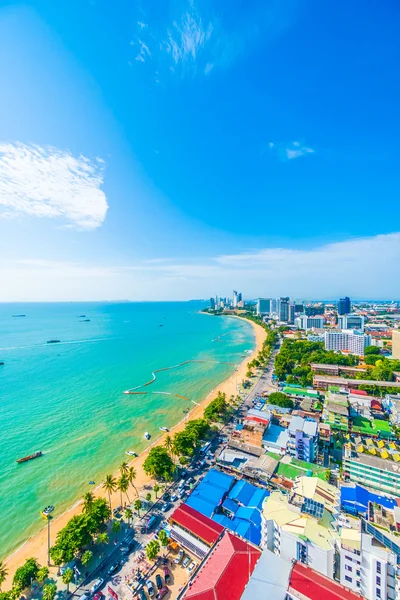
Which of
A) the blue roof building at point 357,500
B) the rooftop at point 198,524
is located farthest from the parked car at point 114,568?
the blue roof building at point 357,500

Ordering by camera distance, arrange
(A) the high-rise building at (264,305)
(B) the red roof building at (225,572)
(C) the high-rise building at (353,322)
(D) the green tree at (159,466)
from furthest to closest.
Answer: (A) the high-rise building at (264,305), (C) the high-rise building at (353,322), (D) the green tree at (159,466), (B) the red roof building at (225,572)

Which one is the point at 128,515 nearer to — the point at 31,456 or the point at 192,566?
the point at 192,566

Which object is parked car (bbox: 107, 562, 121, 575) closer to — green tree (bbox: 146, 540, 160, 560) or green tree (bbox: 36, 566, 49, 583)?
green tree (bbox: 146, 540, 160, 560)

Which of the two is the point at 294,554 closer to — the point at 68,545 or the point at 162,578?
the point at 162,578

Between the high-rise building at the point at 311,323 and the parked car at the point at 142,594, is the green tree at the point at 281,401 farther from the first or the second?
the high-rise building at the point at 311,323

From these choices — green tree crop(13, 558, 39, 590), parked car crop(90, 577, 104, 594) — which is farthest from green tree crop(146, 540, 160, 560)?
green tree crop(13, 558, 39, 590)
